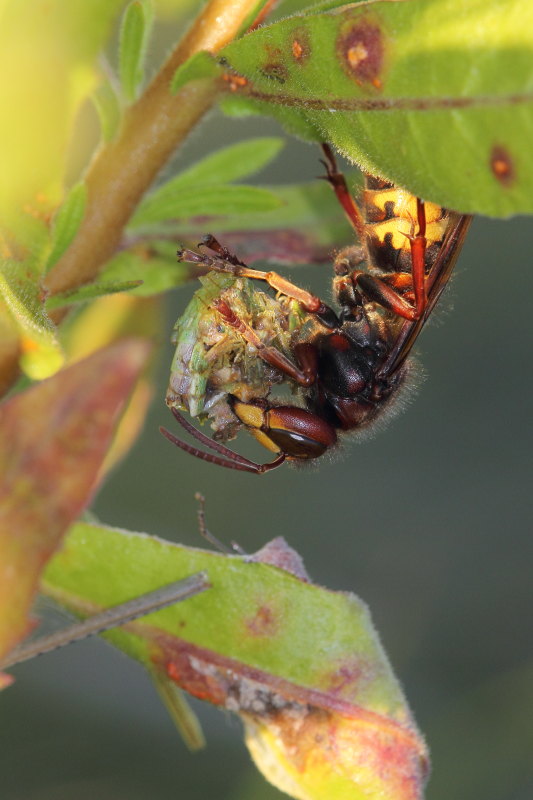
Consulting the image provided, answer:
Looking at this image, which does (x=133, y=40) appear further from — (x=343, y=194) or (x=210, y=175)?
(x=343, y=194)

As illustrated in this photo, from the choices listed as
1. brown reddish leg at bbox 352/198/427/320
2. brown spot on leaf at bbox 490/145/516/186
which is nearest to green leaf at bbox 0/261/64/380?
brown spot on leaf at bbox 490/145/516/186

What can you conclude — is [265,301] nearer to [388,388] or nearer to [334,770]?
[388,388]

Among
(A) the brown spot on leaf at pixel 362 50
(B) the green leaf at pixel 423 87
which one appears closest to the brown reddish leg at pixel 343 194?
(B) the green leaf at pixel 423 87

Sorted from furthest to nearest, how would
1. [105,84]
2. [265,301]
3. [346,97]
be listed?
[265,301]
[105,84]
[346,97]

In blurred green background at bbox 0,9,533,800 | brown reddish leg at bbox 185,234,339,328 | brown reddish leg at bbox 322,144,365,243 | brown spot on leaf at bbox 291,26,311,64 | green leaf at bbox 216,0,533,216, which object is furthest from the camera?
blurred green background at bbox 0,9,533,800

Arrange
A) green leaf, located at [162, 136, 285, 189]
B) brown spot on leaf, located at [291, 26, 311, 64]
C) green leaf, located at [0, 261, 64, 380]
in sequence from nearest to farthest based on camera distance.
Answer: green leaf, located at [0, 261, 64, 380] < brown spot on leaf, located at [291, 26, 311, 64] < green leaf, located at [162, 136, 285, 189]

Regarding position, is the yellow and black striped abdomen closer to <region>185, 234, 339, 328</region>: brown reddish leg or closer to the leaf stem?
<region>185, 234, 339, 328</region>: brown reddish leg

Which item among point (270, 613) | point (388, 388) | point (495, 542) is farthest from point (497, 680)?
point (270, 613)
